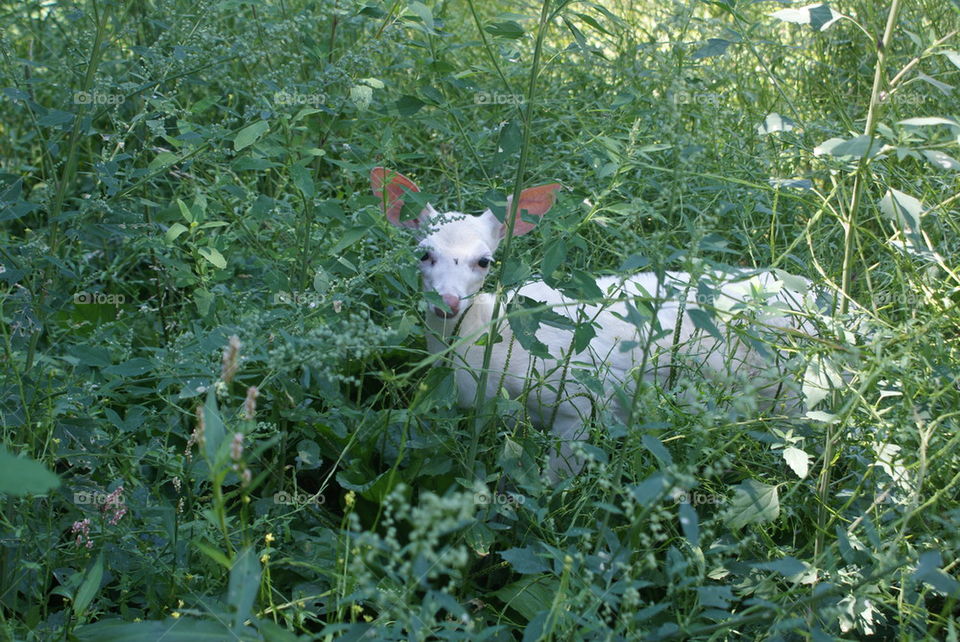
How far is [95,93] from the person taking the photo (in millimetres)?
2219

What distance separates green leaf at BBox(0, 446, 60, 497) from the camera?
1.13 m

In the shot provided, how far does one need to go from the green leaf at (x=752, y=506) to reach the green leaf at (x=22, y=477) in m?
1.30

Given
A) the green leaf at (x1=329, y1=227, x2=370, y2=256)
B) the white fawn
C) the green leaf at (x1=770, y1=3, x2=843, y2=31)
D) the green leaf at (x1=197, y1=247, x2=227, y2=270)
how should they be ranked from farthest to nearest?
the white fawn < the green leaf at (x1=197, y1=247, x2=227, y2=270) < the green leaf at (x1=329, y1=227, x2=370, y2=256) < the green leaf at (x1=770, y1=3, x2=843, y2=31)

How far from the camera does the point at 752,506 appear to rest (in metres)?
1.91

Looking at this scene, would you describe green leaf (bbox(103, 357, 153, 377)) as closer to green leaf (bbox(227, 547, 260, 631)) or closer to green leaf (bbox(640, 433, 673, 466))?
green leaf (bbox(227, 547, 260, 631))

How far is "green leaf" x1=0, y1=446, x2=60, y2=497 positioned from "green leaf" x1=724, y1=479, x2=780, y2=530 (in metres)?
1.30

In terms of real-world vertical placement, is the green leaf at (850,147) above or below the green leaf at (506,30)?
below

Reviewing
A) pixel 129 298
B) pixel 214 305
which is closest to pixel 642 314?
pixel 214 305

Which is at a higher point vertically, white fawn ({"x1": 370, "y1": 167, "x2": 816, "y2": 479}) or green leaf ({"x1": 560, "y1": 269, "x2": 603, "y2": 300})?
green leaf ({"x1": 560, "y1": 269, "x2": 603, "y2": 300})

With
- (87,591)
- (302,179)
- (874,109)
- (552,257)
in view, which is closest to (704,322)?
(552,257)

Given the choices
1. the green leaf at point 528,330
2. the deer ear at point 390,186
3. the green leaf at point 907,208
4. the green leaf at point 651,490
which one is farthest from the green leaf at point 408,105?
the green leaf at point 651,490

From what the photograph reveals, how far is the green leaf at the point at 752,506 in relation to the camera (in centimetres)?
189

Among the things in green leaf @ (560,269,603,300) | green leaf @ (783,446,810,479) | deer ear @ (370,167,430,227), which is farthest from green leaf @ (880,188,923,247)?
deer ear @ (370,167,430,227)

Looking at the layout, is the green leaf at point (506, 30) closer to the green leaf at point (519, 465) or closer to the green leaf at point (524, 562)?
the green leaf at point (519, 465)
